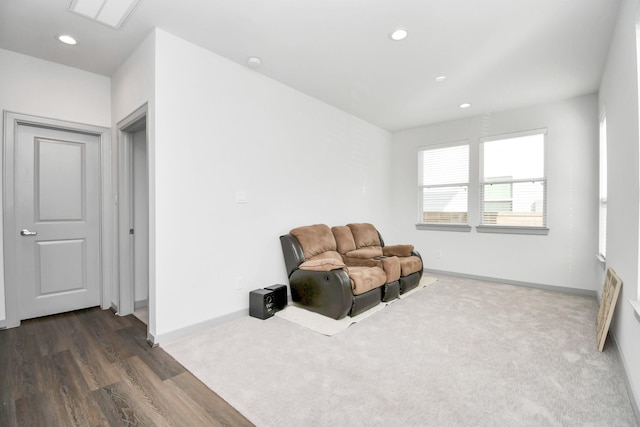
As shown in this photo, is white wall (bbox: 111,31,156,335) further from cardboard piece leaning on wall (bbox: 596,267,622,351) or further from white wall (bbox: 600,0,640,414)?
cardboard piece leaning on wall (bbox: 596,267,622,351)

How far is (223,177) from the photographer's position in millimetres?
3010

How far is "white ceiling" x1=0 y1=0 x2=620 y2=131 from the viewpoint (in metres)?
2.27

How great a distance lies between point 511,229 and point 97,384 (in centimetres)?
514

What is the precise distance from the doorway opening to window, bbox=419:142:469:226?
176 inches

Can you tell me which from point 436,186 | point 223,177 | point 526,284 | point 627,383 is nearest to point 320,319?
point 223,177

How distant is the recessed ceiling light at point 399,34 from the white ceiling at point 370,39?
0.05 metres

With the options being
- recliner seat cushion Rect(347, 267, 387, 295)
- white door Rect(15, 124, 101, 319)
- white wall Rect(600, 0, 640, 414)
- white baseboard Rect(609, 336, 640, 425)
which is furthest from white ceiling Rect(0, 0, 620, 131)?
white baseboard Rect(609, 336, 640, 425)

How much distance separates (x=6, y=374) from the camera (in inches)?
81.0

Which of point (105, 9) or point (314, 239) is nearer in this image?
point (105, 9)

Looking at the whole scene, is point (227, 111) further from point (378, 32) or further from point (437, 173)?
point (437, 173)

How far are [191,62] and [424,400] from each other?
128 inches

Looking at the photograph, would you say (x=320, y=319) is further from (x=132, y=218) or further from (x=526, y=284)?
(x=526, y=284)

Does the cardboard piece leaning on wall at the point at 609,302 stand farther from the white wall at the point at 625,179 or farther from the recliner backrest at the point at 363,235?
the recliner backrest at the point at 363,235

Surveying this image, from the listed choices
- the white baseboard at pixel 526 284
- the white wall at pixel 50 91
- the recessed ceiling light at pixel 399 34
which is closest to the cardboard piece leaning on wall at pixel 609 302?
the white baseboard at pixel 526 284
